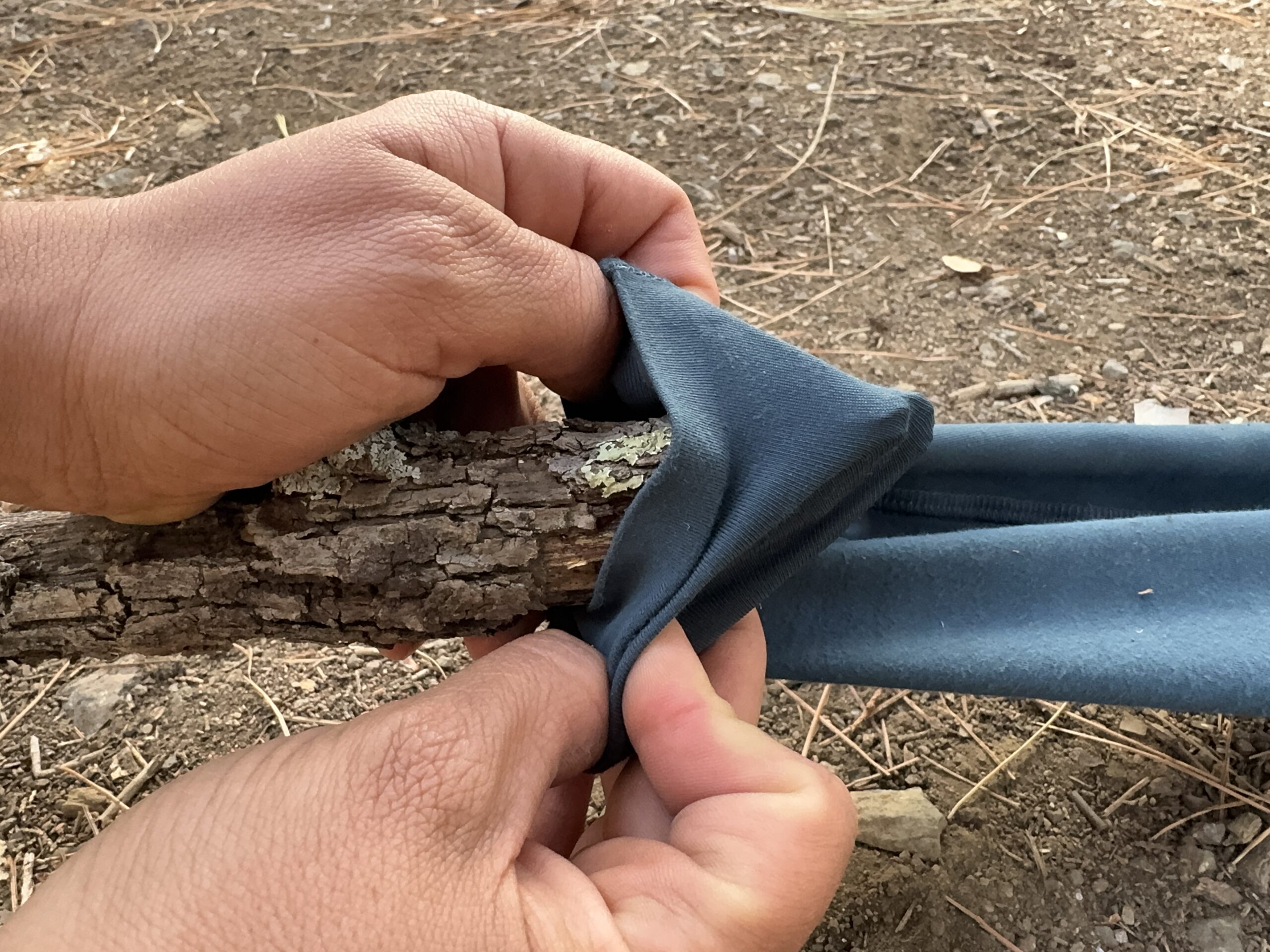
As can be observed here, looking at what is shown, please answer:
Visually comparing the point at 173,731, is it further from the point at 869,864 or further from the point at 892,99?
the point at 892,99

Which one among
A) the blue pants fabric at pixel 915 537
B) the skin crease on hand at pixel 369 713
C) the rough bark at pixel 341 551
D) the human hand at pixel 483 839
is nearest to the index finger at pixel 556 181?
the skin crease on hand at pixel 369 713

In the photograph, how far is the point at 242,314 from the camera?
0.81 meters

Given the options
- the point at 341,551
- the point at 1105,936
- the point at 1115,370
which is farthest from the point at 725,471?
the point at 1115,370

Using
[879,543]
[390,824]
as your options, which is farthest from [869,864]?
[390,824]

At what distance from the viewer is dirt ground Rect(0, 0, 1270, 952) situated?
1.28m

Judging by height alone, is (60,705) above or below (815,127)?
below

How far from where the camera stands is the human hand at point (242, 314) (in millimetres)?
810

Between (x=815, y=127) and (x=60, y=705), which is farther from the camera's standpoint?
Result: (x=815, y=127)

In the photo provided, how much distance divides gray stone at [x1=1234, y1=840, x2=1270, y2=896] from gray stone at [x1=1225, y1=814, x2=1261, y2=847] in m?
0.02

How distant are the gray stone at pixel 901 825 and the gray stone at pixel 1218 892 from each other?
0.33 m

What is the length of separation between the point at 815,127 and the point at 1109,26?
3.21 ft

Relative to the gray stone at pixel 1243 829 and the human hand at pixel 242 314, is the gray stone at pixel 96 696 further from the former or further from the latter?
the gray stone at pixel 1243 829

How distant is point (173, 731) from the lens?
1431mm

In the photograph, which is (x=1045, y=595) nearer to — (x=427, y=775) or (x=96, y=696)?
(x=427, y=775)
